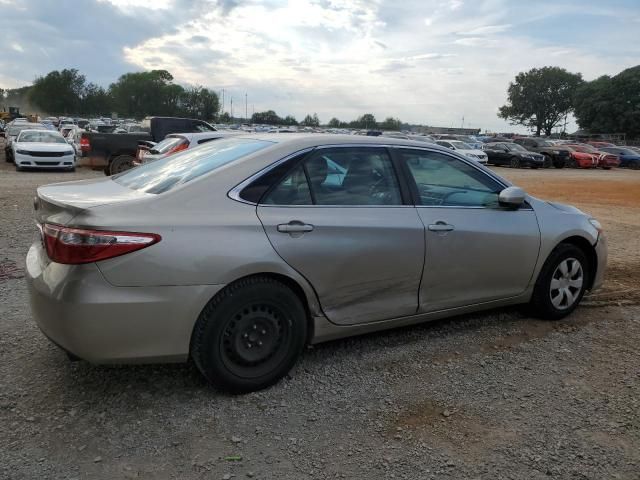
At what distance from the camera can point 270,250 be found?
326 cm

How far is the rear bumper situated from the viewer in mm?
2887

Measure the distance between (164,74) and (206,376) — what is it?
150m

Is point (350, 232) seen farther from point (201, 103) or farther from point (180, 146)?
point (201, 103)

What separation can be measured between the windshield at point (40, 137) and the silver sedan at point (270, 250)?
56.5 ft

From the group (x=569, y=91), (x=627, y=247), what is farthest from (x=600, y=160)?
(x=569, y=91)

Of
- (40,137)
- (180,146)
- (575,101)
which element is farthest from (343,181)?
(575,101)

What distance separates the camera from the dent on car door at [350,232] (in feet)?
11.1

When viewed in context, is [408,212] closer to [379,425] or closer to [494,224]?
[494,224]

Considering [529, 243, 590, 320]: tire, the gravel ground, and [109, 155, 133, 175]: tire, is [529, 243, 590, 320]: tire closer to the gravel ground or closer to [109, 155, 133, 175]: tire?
the gravel ground

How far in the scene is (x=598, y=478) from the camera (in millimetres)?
2730

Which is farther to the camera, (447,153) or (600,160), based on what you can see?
(600,160)

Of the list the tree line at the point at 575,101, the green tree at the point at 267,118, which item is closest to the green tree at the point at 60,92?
the green tree at the point at 267,118

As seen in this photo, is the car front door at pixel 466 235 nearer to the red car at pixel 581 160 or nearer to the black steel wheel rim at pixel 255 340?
the black steel wheel rim at pixel 255 340

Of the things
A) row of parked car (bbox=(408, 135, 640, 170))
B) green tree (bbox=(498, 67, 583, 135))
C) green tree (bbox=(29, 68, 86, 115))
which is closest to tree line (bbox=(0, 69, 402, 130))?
green tree (bbox=(29, 68, 86, 115))
